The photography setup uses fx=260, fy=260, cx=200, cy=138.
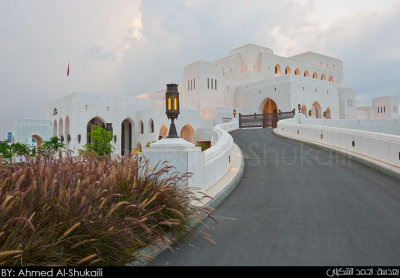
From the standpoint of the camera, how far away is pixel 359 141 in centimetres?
1064

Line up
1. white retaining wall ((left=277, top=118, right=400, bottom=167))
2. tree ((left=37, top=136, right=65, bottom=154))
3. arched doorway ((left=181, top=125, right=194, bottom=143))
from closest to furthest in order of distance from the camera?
tree ((left=37, top=136, right=65, bottom=154))
white retaining wall ((left=277, top=118, right=400, bottom=167))
arched doorway ((left=181, top=125, right=194, bottom=143))

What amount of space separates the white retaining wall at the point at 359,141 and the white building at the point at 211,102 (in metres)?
18.0

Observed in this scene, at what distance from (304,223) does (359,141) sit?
8246 millimetres

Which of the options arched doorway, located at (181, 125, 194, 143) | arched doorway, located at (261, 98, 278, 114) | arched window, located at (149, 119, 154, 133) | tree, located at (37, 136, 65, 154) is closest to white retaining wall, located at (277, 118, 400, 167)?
tree, located at (37, 136, 65, 154)

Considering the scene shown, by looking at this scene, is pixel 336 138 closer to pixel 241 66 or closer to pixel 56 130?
pixel 56 130

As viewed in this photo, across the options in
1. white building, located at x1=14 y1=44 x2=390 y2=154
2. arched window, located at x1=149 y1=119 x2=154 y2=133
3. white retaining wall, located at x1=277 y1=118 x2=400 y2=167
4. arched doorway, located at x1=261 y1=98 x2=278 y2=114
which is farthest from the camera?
arched doorway, located at x1=261 y1=98 x2=278 y2=114

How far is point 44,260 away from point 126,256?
2.40 ft

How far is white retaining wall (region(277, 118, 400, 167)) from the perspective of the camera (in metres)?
8.35

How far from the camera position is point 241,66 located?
4969 centimetres

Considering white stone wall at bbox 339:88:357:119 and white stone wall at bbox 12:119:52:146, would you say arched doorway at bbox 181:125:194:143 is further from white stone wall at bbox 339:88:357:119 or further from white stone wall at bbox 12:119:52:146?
white stone wall at bbox 339:88:357:119

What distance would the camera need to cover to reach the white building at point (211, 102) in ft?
107

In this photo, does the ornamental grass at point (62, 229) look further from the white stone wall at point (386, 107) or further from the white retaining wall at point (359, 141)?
the white stone wall at point (386, 107)

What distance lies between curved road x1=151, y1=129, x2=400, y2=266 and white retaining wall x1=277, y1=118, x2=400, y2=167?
1.03m

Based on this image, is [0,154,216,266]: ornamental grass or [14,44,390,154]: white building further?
[14,44,390,154]: white building
